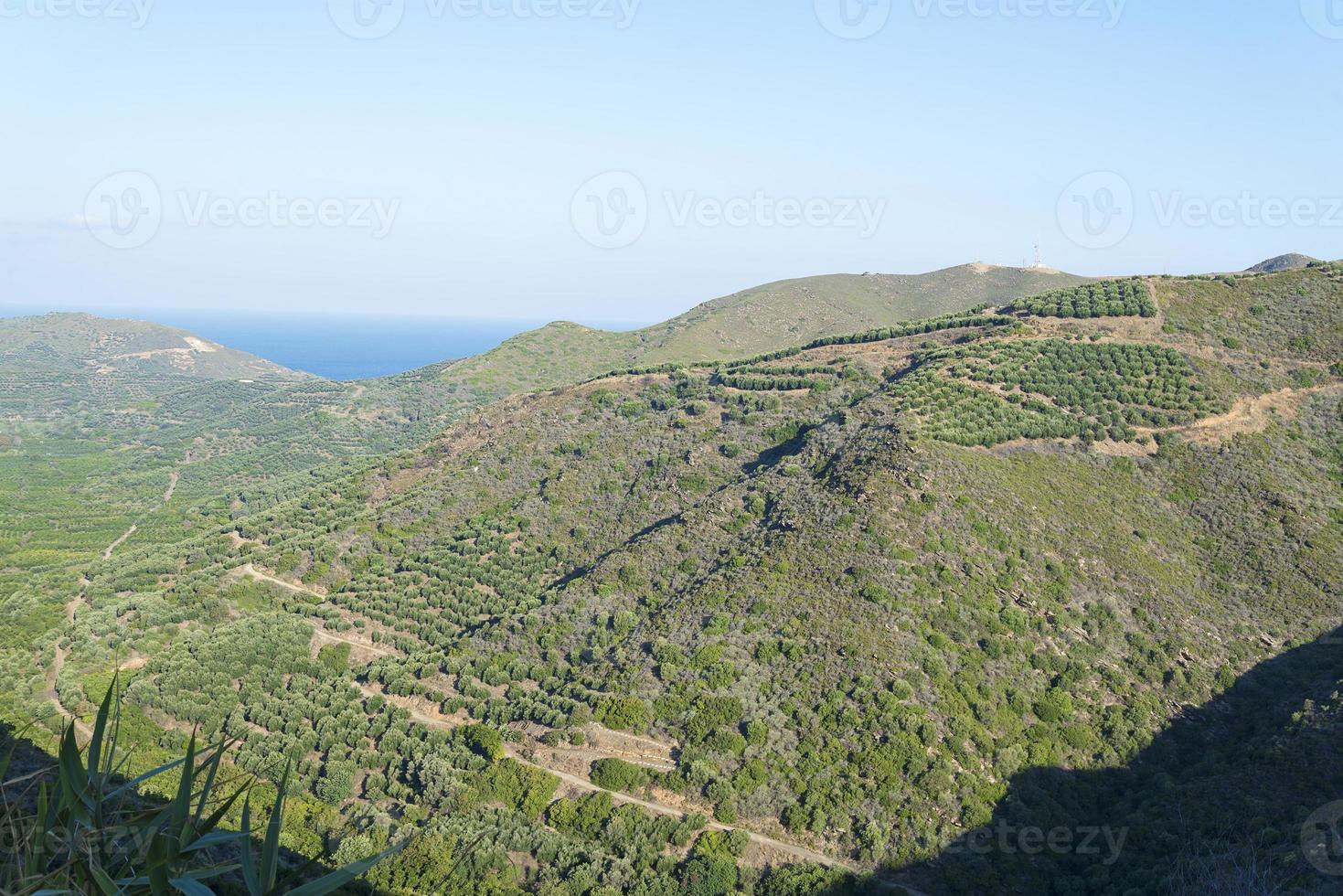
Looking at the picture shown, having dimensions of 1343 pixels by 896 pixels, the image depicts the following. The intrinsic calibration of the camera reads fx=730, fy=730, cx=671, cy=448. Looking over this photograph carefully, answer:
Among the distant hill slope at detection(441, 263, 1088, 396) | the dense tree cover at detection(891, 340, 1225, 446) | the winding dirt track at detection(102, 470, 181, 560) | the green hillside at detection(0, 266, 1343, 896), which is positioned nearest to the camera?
the green hillside at detection(0, 266, 1343, 896)

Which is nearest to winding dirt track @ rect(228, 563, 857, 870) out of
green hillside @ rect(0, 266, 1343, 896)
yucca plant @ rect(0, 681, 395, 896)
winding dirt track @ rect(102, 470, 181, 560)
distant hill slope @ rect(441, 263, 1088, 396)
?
green hillside @ rect(0, 266, 1343, 896)

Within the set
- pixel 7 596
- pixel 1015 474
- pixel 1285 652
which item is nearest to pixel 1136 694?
pixel 1285 652

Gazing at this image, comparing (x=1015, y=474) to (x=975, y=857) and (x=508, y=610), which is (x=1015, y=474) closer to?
(x=975, y=857)

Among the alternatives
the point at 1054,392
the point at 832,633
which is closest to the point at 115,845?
the point at 832,633

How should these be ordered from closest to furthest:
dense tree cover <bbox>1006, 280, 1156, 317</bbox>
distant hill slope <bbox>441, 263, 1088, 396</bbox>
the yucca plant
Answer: the yucca plant, dense tree cover <bbox>1006, 280, 1156, 317</bbox>, distant hill slope <bbox>441, 263, 1088, 396</bbox>

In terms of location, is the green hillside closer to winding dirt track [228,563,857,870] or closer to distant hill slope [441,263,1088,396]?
winding dirt track [228,563,857,870]

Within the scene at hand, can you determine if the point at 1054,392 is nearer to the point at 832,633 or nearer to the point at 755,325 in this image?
the point at 832,633

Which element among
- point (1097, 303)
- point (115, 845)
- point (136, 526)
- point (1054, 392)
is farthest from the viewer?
point (136, 526)
